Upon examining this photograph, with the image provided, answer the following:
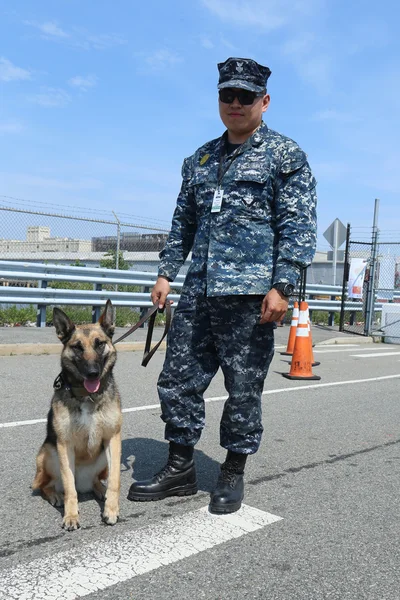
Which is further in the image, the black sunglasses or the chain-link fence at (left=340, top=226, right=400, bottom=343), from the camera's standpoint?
the chain-link fence at (left=340, top=226, right=400, bottom=343)

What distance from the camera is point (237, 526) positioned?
332 centimetres

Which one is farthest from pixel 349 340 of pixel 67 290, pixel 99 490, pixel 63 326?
pixel 63 326

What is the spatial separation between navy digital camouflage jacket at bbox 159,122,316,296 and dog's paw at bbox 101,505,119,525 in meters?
1.24

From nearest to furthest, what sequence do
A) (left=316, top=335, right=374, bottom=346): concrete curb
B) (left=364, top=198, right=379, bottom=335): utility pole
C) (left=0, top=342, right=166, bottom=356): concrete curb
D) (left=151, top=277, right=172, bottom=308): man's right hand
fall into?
(left=151, top=277, right=172, bottom=308): man's right hand, (left=0, top=342, right=166, bottom=356): concrete curb, (left=316, top=335, right=374, bottom=346): concrete curb, (left=364, top=198, right=379, bottom=335): utility pole

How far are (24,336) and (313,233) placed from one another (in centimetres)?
773

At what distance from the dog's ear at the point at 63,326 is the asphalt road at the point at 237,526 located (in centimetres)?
92

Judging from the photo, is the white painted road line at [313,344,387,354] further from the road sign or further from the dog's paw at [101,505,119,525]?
the dog's paw at [101,505,119,525]

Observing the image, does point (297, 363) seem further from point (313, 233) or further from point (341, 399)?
point (313, 233)

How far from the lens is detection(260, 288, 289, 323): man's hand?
3.42m

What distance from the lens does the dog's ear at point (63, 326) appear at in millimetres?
3662

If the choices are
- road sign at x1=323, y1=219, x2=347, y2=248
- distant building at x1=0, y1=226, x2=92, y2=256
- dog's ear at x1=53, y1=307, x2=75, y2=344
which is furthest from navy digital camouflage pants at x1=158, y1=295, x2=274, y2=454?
road sign at x1=323, y1=219, x2=347, y2=248

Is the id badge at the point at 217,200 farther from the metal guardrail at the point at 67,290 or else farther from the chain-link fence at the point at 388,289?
the chain-link fence at the point at 388,289

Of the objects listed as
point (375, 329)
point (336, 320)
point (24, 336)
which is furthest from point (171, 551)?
point (336, 320)

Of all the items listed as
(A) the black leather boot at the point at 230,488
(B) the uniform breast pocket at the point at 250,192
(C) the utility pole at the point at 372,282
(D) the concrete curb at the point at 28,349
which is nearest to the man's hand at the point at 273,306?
(B) the uniform breast pocket at the point at 250,192
